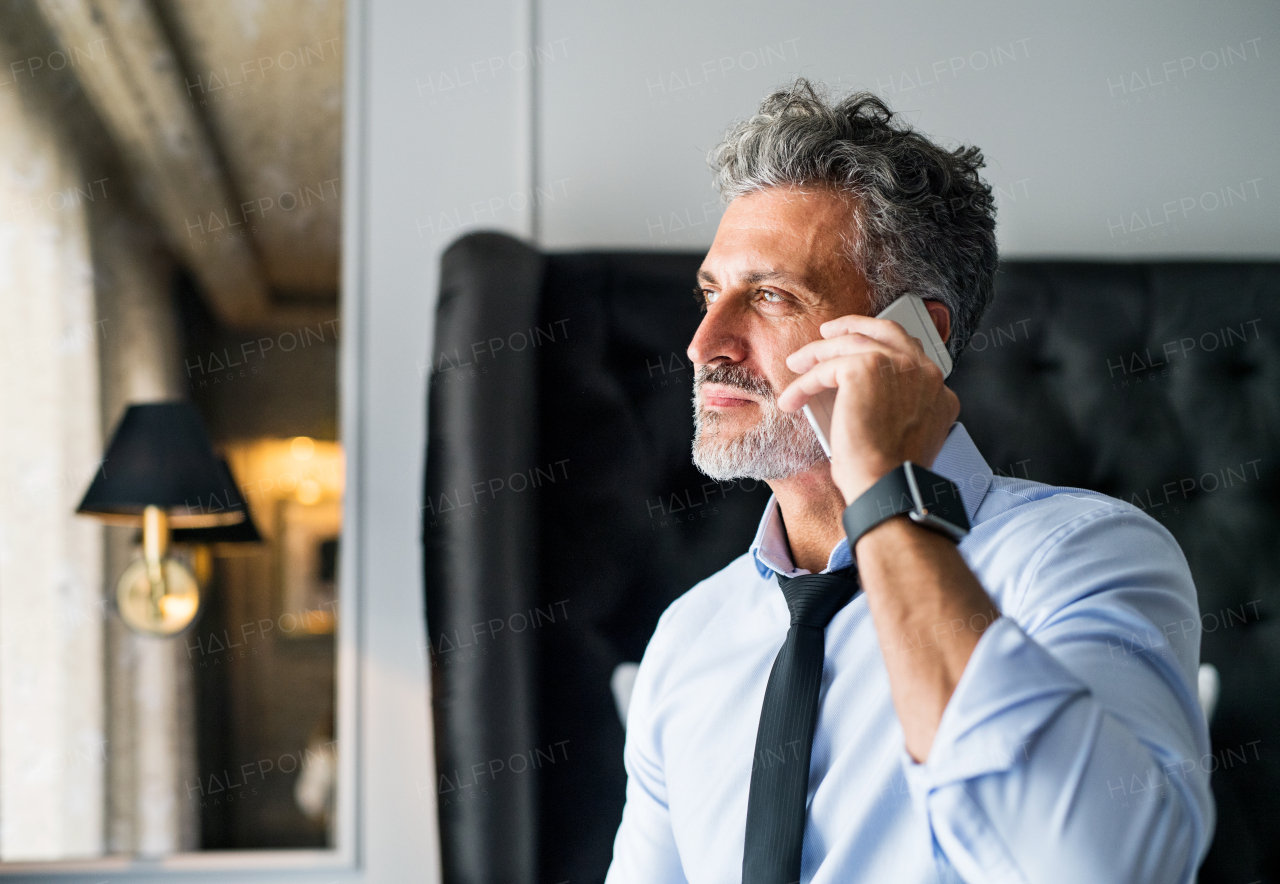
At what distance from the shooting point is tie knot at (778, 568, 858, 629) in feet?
2.63

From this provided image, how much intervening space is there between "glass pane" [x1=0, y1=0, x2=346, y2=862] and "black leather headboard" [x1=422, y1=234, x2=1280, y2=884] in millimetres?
292

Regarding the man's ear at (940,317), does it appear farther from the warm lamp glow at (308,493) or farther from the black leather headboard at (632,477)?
the warm lamp glow at (308,493)

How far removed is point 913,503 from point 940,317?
37 centimetres

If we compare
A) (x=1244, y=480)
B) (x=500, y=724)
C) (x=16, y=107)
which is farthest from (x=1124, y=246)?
(x=16, y=107)

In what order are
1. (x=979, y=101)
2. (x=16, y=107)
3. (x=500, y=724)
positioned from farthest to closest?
(x=16, y=107) → (x=979, y=101) → (x=500, y=724)

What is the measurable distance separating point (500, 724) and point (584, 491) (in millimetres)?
317

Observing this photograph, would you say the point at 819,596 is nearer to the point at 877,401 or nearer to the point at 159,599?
the point at 877,401

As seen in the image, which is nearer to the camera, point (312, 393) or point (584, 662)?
point (584, 662)

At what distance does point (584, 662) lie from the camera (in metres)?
1.13

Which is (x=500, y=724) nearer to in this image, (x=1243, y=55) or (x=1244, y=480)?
(x=1244, y=480)

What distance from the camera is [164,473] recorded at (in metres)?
1.21

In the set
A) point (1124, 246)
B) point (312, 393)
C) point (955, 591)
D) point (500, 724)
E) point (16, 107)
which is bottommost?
point (500, 724)

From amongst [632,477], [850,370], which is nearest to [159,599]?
[632,477]

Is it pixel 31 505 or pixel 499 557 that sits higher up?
pixel 31 505
